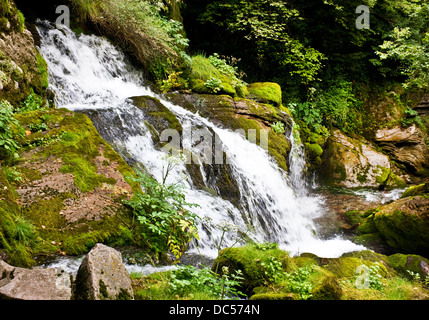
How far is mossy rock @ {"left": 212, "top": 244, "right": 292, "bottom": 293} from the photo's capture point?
357 centimetres

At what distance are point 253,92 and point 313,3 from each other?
21.7ft

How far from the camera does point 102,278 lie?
6.97ft

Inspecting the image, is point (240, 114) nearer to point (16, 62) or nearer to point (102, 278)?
point (16, 62)

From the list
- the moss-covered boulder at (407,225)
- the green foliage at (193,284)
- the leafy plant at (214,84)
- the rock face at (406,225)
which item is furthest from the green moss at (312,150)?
the green foliage at (193,284)

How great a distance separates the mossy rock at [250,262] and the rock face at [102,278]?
147cm

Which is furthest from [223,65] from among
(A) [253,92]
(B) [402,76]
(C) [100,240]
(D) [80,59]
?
(B) [402,76]

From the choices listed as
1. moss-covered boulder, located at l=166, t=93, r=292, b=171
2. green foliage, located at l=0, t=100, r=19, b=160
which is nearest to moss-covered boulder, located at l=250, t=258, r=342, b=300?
Answer: green foliage, located at l=0, t=100, r=19, b=160

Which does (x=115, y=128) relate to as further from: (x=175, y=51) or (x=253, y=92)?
(x=253, y=92)

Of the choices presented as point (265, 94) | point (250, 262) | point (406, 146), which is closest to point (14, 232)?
point (250, 262)

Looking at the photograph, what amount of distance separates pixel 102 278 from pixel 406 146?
1488 cm

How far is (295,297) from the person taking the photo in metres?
3.00

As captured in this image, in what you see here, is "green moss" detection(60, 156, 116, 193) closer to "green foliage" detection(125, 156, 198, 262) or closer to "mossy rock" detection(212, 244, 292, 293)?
"green foliage" detection(125, 156, 198, 262)

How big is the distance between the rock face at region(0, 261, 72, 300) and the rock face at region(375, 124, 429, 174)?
562 inches

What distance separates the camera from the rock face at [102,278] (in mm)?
2037
